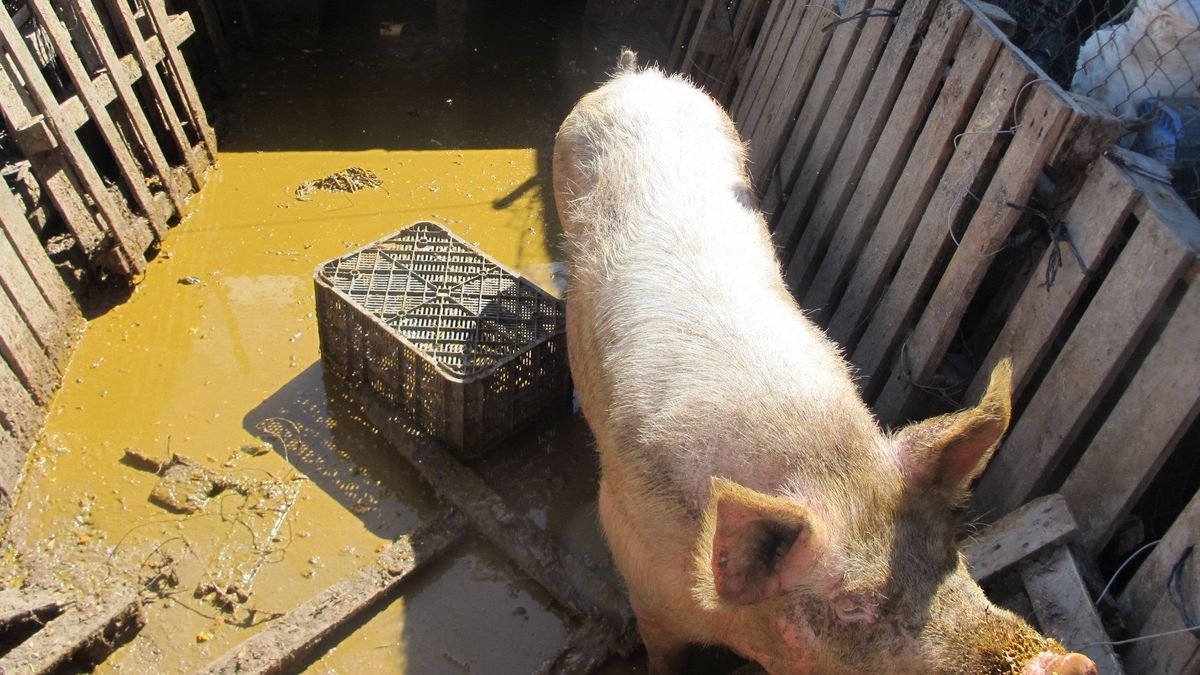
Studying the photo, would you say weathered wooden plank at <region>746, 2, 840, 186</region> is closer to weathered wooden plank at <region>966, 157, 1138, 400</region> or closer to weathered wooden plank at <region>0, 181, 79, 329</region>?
weathered wooden plank at <region>966, 157, 1138, 400</region>

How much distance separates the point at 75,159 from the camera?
4.67 metres

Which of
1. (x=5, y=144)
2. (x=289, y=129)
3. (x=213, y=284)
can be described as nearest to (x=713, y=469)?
(x=213, y=284)

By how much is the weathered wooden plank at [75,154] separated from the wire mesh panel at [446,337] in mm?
1344

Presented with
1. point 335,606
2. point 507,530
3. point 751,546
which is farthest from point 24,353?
point 751,546

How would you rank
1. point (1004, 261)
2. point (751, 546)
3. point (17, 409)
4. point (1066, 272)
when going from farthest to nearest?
point (17, 409), point (1004, 261), point (1066, 272), point (751, 546)

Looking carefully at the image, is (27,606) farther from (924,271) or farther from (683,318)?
(924,271)

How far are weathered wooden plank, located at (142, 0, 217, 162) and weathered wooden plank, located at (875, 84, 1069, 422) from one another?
473 centimetres

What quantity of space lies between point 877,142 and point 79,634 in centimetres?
370

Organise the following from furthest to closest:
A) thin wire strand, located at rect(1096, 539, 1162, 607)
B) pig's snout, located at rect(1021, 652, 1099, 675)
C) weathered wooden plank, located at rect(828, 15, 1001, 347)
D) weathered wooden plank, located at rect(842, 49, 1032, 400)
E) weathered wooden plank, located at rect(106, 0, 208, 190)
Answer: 1. weathered wooden plank, located at rect(106, 0, 208, 190)
2. weathered wooden plank, located at rect(828, 15, 1001, 347)
3. weathered wooden plank, located at rect(842, 49, 1032, 400)
4. thin wire strand, located at rect(1096, 539, 1162, 607)
5. pig's snout, located at rect(1021, 652, 1099, 675)

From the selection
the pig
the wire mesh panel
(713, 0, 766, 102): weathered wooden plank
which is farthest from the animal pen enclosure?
(713, 0, 766, 102): weathered wooden plank

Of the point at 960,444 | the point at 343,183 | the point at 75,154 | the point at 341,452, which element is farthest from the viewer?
the point at 343,183

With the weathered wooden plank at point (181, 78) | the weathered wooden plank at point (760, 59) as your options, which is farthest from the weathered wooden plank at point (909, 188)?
the weathered wooden plank at point (181, 78)

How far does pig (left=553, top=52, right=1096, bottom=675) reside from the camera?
2234 mm

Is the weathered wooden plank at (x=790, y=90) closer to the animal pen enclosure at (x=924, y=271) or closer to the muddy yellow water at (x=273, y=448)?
the animal pen enclosure at (x=924, y=271)
